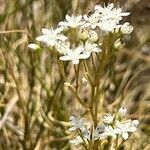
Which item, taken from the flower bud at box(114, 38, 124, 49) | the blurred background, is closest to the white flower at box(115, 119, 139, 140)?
the flower bud at box(114, 38, 124, 49)

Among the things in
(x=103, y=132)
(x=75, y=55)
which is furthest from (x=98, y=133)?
(x=75, y=55)

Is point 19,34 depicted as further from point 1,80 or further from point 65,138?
point 65,138

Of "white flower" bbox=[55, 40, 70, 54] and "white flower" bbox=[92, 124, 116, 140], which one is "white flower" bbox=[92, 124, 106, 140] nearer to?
"white flower" bbox=[92, 124, 116, 140]

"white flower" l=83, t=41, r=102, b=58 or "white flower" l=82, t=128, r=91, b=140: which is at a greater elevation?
"white flower" l=83, t=41, r=102, b=58

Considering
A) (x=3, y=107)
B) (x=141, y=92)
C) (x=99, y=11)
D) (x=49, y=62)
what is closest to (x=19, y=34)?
(x=49, y=62)

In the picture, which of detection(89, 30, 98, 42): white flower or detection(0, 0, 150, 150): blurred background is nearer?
detection(89, 30, 98, 42): white flower

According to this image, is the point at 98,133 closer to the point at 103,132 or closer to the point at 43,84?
the point at 103,132

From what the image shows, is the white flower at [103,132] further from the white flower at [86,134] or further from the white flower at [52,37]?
the white flower at [52,37]
